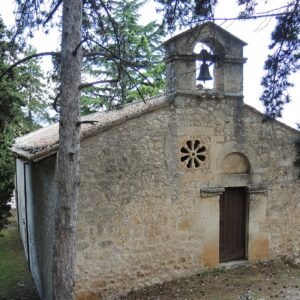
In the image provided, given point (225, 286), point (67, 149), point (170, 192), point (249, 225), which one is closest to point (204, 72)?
point (170, 192)

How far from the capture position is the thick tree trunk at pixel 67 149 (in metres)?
6.00

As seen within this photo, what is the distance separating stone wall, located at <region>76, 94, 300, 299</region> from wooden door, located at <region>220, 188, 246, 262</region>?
212mm

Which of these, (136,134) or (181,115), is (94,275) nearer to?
(136,134)

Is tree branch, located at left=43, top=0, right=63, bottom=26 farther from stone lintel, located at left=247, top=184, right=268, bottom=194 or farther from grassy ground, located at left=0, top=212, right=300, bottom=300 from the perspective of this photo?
stone lintel, located at left=247, top=184, right=268, bottom=194

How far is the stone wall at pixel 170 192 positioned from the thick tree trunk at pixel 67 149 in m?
1.80

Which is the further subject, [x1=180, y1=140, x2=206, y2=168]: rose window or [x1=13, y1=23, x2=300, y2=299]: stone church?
[x1=180, y1=140, x2=206, y2=168]: rose window

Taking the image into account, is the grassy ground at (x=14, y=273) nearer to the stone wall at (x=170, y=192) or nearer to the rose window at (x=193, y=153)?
the stone wall at (x=170, y=192)

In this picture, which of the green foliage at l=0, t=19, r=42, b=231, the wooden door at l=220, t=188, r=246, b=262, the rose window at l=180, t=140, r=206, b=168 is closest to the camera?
the rose window at l=180, t=140, r=206, b=168

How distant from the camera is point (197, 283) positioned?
28.8 ft

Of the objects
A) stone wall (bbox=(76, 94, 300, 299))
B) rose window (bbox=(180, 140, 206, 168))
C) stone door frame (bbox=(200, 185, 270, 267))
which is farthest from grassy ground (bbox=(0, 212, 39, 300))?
rose window (bbox=(180, 140, 206, 168))

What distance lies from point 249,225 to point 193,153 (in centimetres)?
236

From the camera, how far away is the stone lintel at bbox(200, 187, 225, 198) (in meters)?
9.07

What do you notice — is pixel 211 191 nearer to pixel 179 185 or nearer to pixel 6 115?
pixel 179 185

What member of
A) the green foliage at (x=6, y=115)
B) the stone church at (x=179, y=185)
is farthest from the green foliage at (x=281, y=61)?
the green foliage at (x=6, y=115)
